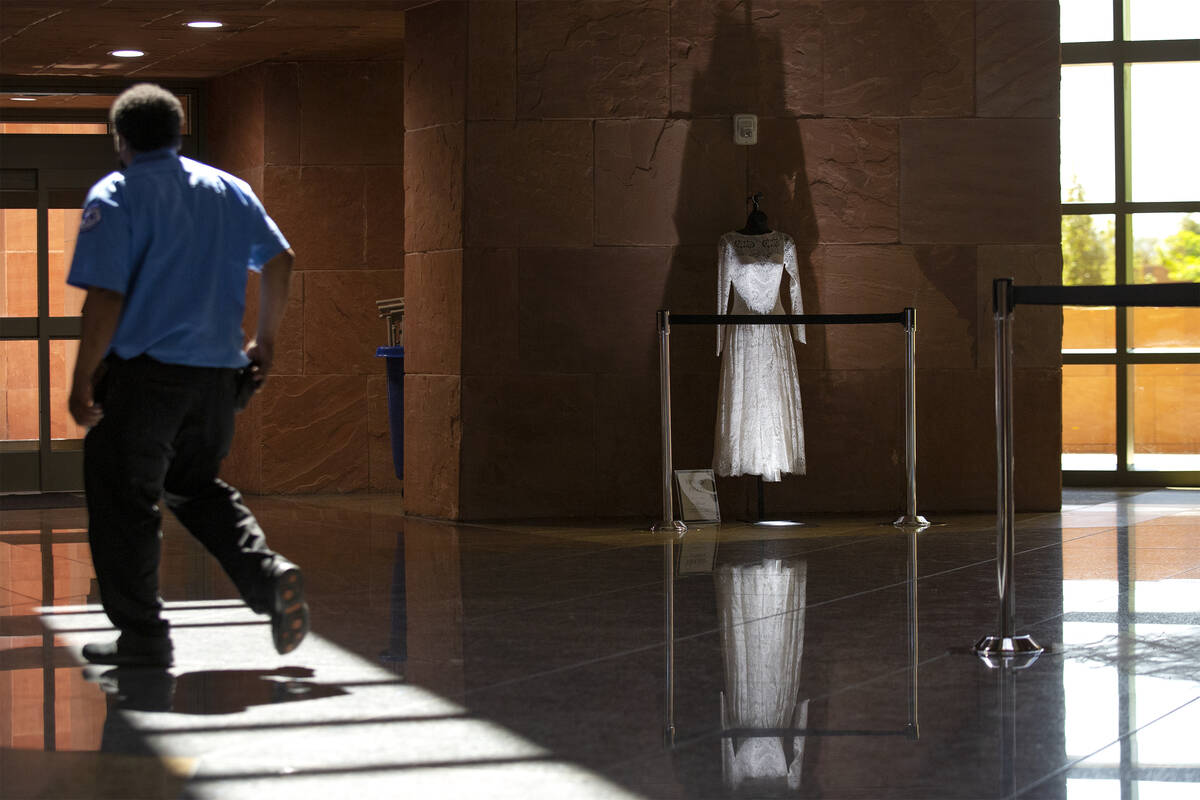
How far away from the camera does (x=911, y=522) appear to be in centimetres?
744

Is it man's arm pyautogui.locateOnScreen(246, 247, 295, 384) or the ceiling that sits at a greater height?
the ceiling

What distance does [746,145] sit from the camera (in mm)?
7969

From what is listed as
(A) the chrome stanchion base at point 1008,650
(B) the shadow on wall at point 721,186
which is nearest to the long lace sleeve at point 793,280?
(B) the shadow on wall at point 721,186

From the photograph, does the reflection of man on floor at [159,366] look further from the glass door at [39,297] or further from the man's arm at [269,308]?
the glass door at [39,297]

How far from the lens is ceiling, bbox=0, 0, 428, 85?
8.16 m

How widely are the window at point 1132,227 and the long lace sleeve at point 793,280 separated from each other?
10.7ft

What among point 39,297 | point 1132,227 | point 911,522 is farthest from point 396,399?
point 1132,227

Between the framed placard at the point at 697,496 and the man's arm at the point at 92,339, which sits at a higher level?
the man's arm at the point at 92,339

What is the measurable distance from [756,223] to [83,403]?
182 inches

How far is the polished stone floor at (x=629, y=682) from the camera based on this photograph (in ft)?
9.30

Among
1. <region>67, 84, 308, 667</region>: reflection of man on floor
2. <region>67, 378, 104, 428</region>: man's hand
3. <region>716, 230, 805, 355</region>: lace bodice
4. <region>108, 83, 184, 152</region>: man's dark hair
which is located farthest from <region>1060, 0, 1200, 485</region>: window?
<region>67, 378, 104, 428</region>: man's hand

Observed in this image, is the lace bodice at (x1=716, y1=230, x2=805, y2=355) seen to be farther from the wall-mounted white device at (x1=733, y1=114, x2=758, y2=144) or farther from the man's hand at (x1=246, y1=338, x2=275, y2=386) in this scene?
the man's hand at (x1=246, y1=338, x2=275, y2=386)

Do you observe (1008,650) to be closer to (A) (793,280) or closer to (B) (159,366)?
(B) (159,366)

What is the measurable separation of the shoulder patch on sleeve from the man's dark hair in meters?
0.25
